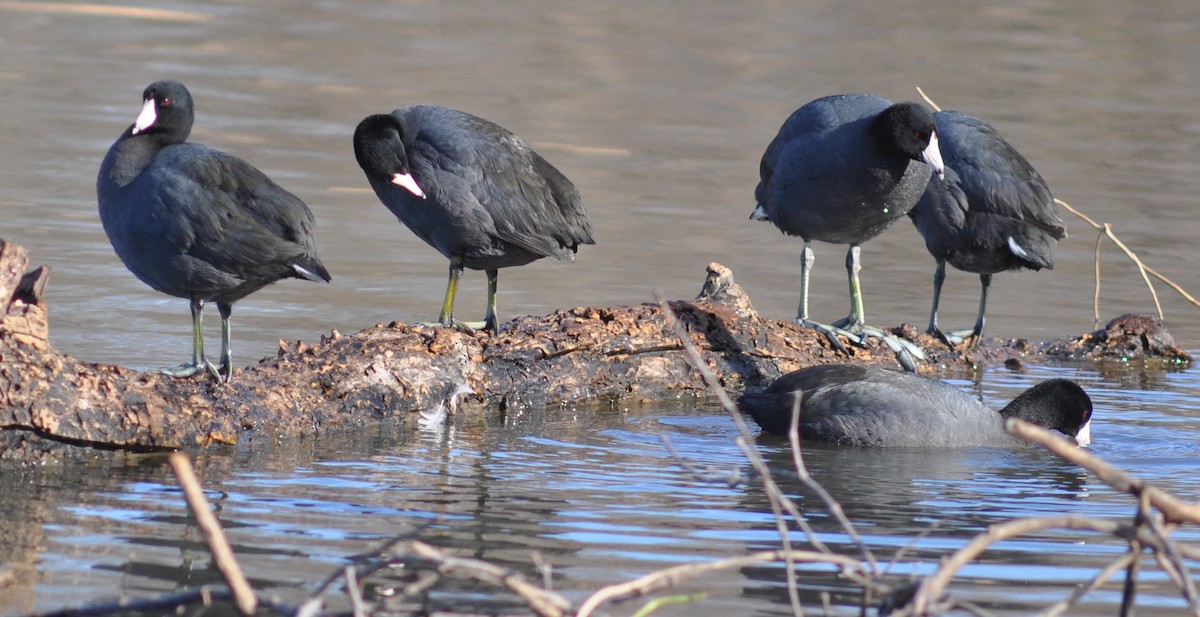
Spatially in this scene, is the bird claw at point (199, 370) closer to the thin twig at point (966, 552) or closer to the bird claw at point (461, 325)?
the bird claw at point (461, 325)

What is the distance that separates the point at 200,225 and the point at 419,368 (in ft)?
3.51

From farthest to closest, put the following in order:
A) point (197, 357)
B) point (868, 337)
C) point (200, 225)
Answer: point (868, 337), point (197, 357), point (200, 225)

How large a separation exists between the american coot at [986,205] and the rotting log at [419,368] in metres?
0.51

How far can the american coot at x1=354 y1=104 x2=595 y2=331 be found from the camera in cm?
662

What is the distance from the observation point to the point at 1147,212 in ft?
41.1

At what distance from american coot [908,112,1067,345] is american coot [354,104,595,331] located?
193 cm

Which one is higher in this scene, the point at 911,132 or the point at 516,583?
the point at 911,132

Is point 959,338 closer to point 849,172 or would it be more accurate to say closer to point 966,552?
point 849,172

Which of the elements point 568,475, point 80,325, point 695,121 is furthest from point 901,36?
point 568,475

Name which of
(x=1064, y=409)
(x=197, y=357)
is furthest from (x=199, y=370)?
(x=1064, y=409)

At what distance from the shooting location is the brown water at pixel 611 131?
8648 mm

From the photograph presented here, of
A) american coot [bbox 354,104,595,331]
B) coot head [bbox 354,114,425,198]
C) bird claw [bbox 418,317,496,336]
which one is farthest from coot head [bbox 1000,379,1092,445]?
coot head [bbox 354,114,425,198]

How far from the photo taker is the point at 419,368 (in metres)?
6.38

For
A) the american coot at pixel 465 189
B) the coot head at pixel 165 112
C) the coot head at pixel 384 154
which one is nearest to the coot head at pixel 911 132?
the american coot at pixel 465 189
